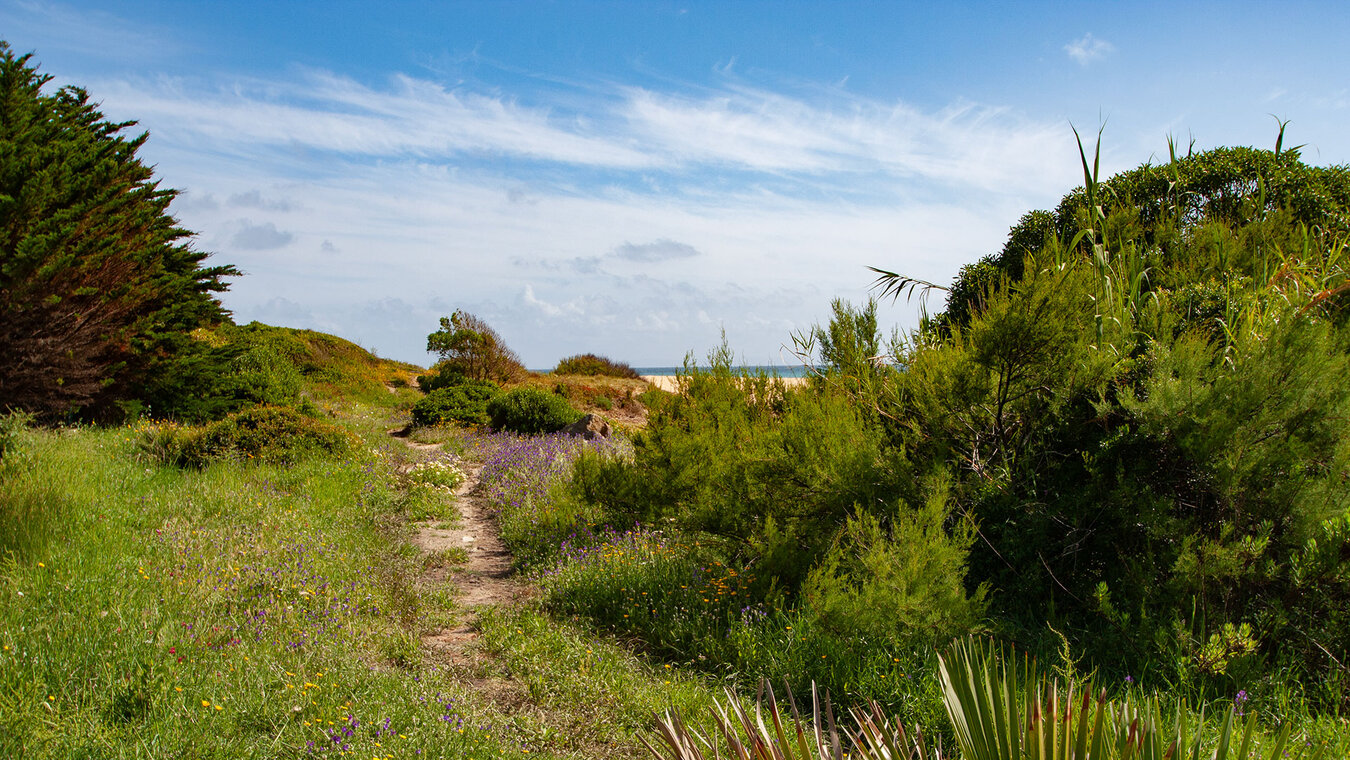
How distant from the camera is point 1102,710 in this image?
158 cm

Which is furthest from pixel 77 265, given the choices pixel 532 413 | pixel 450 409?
pixel 532 413

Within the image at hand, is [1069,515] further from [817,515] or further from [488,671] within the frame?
[488,671]

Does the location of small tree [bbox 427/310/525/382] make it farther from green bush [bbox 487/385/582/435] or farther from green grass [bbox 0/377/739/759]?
green grass [bbox 0/377/739/759]

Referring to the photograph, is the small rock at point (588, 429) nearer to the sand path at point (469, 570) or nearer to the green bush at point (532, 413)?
the green bush at point (532, 413)

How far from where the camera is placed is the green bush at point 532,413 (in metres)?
16.0

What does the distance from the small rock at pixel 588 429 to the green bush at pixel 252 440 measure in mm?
5070

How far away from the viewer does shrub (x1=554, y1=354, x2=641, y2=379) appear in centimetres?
3294

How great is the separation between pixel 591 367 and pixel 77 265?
75.2ft

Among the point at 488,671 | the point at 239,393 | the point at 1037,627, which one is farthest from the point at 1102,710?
the point at 239,393

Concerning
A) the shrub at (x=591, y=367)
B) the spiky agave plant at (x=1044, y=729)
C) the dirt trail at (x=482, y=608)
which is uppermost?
the shrub at (x=591, y=367)

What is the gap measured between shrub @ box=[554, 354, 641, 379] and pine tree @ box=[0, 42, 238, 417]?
755 inches

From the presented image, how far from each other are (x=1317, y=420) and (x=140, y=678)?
246 inches

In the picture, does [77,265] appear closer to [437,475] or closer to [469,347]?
[437,475]

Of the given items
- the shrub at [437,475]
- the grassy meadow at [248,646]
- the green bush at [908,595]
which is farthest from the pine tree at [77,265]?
the green bush at [908,595]
